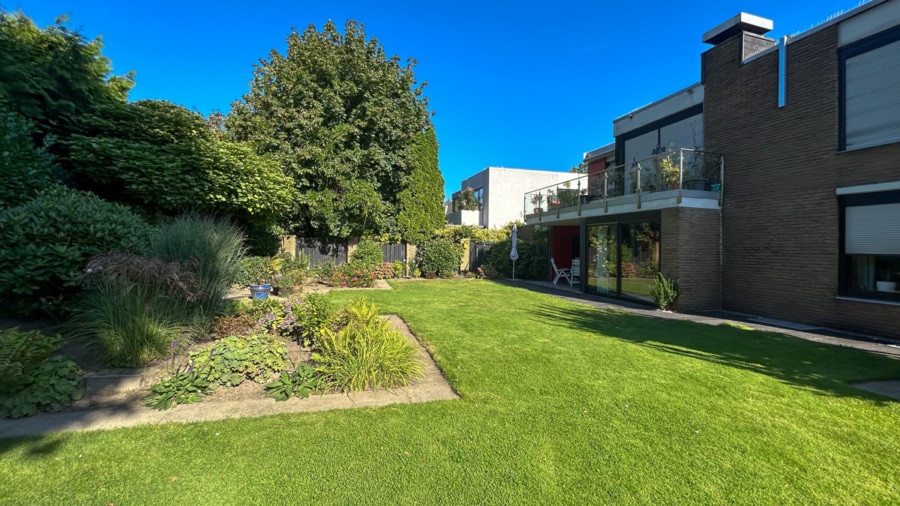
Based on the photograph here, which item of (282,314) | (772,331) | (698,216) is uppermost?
(698,216)

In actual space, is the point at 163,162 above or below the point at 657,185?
above

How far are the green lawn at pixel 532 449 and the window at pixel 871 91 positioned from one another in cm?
548

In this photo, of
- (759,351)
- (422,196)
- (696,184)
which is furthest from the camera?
(422,196)

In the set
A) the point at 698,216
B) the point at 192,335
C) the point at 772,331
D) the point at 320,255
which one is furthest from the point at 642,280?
the point at 320,255

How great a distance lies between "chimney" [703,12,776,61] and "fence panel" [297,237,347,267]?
14.6 metres

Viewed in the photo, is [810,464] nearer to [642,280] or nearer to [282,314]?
[282,314]

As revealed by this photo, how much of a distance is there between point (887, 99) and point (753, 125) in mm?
2396

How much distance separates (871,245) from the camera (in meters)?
7.62

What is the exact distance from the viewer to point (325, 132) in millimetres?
16406

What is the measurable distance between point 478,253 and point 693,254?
1088 centimetres

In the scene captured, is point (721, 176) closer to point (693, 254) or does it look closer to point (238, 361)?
point (693, 254)

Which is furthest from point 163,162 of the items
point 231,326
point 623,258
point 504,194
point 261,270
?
point 504,194

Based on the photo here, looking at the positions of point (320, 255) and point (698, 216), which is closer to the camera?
point (698, 216)

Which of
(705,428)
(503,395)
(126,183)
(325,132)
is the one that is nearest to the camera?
(705,428)
